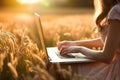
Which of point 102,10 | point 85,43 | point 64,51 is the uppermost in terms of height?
point 102,10

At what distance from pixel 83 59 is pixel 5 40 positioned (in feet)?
2.15

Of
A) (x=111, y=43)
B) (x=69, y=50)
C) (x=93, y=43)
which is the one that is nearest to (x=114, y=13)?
(x=111, y=43)

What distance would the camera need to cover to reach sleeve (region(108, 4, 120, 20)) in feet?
13.5

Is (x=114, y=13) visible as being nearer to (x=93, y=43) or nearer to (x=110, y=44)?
(x=110, y=44)

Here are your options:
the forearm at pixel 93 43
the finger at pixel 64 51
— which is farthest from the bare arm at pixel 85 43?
the finger at pixel 64 51

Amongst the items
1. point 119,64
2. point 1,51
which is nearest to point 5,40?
point 1,51

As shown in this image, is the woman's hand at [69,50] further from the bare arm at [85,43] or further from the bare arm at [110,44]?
the bare arm at [85,43]

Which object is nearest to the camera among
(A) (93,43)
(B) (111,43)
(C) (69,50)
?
(B) (111,43)

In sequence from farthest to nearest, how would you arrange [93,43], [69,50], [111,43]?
[93,43], [69,50], [111,43]

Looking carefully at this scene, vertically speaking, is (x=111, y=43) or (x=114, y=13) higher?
(x=114, y=13)

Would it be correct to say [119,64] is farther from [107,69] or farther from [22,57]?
[22,57]

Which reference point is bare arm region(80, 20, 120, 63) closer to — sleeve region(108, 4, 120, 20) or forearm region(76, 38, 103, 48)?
sleeve region(108, 4, 120, 20)

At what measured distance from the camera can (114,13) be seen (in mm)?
4125

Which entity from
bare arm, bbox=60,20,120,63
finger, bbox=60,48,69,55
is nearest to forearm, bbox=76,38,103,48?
finger, bbox=60,48,69,55
